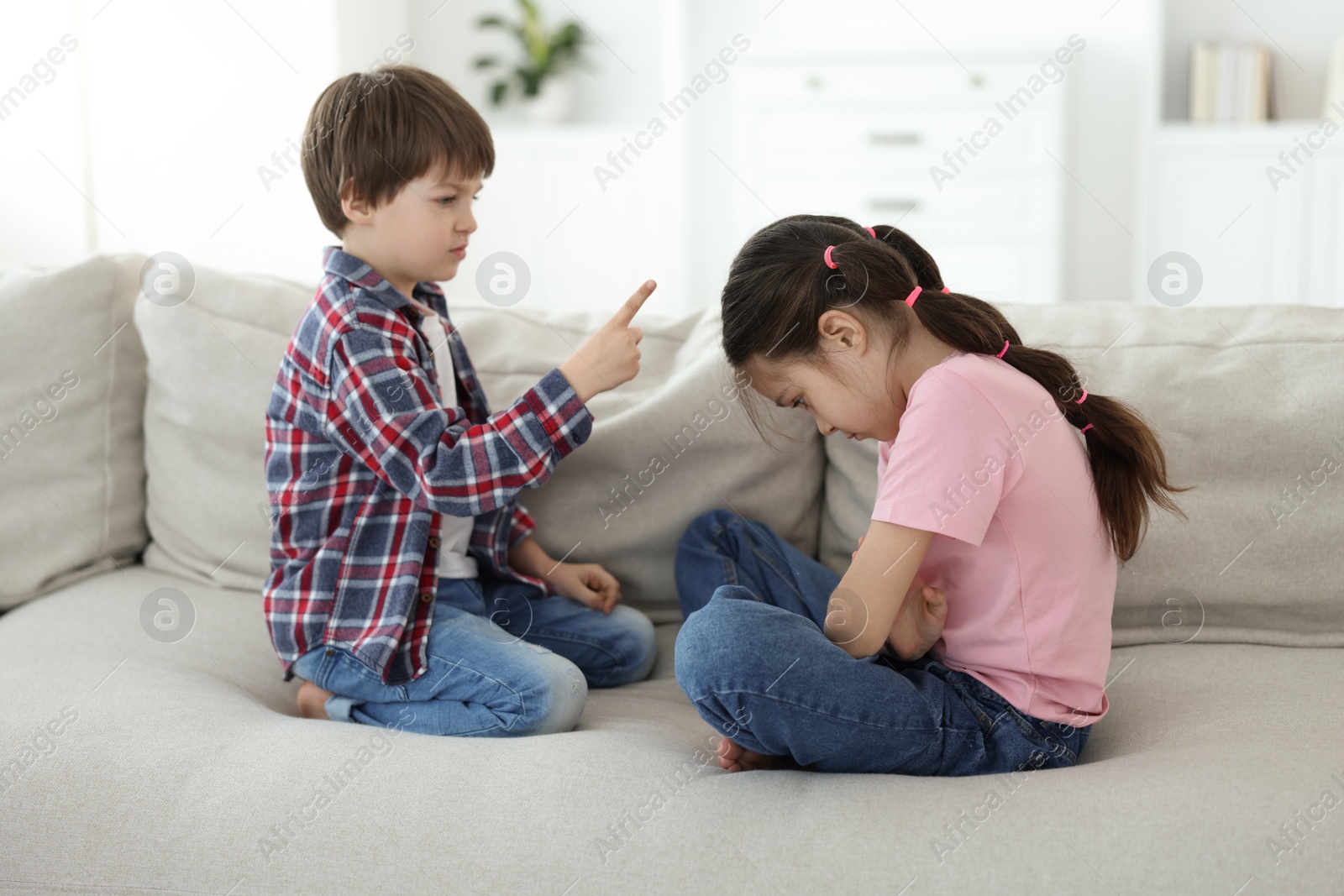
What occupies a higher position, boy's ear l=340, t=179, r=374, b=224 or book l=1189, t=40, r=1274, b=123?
book l=1189, t=40, r=1274, b=123

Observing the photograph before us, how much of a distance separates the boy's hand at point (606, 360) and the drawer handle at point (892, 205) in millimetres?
2892

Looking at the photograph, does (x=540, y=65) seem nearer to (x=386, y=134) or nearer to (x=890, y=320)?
(x=386, y=134)

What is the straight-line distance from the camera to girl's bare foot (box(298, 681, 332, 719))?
4.00 feet

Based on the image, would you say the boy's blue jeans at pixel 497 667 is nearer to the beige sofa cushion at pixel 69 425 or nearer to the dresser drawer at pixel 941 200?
the beige sofa cushion at pixel 69 425

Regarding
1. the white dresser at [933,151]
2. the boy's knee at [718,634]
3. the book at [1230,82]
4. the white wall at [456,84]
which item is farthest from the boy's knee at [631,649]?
the book at [1230,82]

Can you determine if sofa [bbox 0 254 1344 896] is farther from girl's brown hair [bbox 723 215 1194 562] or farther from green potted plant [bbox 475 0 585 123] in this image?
green potted plant [bbox 475 0 585 123]

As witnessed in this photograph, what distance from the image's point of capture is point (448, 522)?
133 centimetres

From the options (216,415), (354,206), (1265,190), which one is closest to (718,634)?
(354,206)

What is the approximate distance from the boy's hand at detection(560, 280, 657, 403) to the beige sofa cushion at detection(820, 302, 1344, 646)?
52 centimetres

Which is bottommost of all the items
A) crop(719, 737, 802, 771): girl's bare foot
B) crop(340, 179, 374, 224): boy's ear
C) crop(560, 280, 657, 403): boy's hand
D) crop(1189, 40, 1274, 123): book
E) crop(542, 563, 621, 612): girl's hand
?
crop(719, 737, 802, 771): girl's bare foot

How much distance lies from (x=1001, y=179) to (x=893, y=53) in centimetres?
57

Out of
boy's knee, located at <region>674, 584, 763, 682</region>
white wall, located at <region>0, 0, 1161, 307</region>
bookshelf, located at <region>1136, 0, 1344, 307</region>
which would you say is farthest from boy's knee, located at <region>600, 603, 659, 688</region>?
bookshelf, located at <region>1136, 0, 1344, 307</region>

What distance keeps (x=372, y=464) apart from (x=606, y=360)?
28 cm

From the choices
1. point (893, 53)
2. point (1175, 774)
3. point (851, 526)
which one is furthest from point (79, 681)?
point (893, 53)
